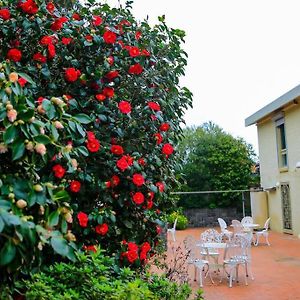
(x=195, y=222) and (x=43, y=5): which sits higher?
(x=43, y=5)

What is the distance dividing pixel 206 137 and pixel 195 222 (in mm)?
4849

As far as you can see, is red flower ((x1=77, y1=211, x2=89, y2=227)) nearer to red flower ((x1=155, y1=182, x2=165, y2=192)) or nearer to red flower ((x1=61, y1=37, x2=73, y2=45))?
red flower ((x1=155, y1=182, x2=165, y2=192))

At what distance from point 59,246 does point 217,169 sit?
21.4 meters

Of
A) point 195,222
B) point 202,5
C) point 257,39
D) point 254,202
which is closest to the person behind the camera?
point 202,5

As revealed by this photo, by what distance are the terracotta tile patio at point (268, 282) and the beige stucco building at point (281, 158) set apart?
4.17 m

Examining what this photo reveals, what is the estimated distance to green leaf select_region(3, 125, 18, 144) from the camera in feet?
6.29

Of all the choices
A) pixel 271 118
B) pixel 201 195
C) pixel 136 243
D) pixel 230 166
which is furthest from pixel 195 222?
pixel 136 243

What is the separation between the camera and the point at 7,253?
1613 mm

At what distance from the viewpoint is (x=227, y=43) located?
1336cm

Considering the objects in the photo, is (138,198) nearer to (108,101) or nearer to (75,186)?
(75,186)

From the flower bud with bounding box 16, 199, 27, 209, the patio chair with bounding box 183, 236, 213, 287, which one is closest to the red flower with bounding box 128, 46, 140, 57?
the flower bud with bounding box 16, 199, 27, 209

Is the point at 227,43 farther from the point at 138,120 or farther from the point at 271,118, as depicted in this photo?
the point at 138,120

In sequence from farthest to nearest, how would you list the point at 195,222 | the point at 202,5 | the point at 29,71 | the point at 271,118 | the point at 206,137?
the point at 206,137
the point at 195,222
the point at 271,118
the point at 202,5
the point at 29,71

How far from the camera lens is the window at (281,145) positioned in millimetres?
17281
